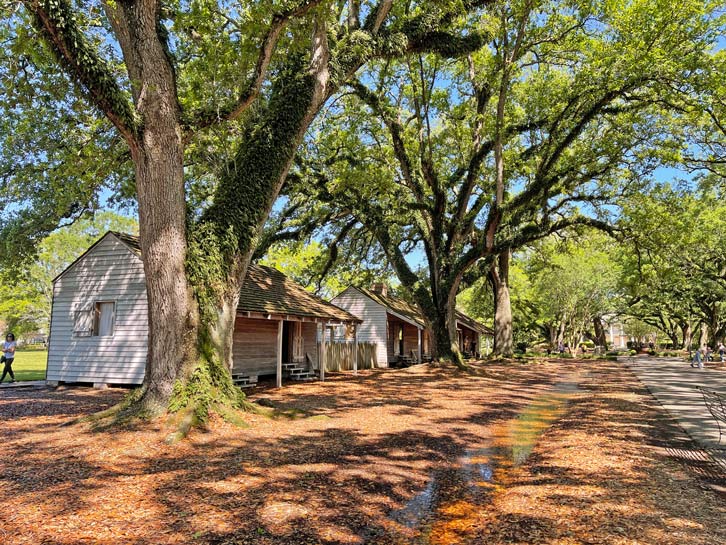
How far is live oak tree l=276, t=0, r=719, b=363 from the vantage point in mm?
13789

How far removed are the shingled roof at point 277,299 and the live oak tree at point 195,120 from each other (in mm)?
5372

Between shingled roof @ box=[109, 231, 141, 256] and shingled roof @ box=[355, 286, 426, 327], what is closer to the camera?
shingled roof @ box=[109, 231, 141, 256]

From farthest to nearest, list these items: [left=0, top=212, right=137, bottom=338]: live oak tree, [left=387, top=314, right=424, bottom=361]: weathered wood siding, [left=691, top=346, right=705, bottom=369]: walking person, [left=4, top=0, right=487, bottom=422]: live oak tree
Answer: [left=0, top=212, right=137, bottom=338]: live oak tree, [left=387, top=314, right=424, bottom=361]: weathered wood siding, [left=691, top=346, right=705, bottom=369]: walking person, [left=4, top=0, right=487, bottom=422]: live oak tree

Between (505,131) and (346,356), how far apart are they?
13.2 meters

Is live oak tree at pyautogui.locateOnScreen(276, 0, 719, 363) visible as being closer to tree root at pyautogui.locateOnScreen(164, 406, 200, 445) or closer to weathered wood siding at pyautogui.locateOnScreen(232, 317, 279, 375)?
weathered wood siding at pyautogui.locateOnScreen(232, 317, 279, 375)

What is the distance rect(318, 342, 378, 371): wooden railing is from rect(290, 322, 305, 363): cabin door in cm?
101

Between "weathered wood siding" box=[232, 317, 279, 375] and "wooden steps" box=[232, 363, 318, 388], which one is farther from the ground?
"weathered wood siding" box=[232, 317, 279, 375]

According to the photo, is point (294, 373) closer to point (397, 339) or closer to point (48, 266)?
point (397, 339)

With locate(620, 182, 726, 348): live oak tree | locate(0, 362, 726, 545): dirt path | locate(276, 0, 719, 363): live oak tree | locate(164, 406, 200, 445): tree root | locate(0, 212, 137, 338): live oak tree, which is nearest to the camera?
locate(0, 362, 726, 545): dirt path

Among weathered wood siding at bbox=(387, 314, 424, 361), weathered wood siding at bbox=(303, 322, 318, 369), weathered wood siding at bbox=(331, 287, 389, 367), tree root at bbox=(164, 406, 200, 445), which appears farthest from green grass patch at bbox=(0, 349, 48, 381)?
weathered wood siding at bbox=(387, 314, 424, 361)

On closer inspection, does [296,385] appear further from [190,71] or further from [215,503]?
[215,503]

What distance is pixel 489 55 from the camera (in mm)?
18719

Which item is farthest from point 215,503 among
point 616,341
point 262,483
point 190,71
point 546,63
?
point 616,341

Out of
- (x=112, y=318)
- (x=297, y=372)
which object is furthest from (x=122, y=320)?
(x=297, y=372)
